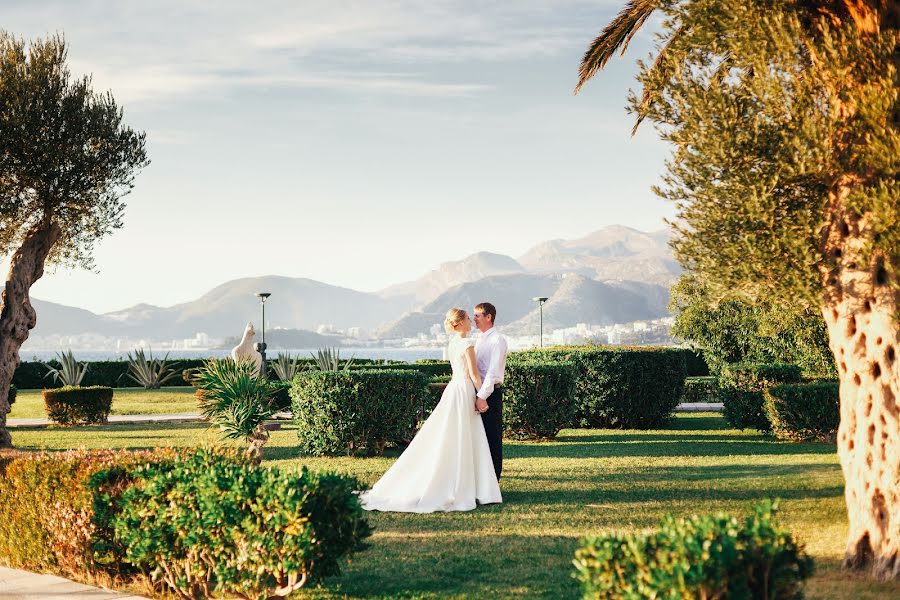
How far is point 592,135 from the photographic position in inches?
1022

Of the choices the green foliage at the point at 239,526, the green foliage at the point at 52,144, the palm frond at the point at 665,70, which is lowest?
the green foliage at the point at 239,526

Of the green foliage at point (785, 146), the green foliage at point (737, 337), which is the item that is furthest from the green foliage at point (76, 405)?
the green foliage at point (785, 146)

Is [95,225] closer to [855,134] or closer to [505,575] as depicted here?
[505,575]

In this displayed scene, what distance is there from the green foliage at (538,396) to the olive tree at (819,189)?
9.39 meters

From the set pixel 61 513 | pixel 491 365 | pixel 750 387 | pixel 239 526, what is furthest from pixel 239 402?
pixel 750 387

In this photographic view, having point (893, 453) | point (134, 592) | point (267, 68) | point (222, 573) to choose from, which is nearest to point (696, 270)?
point (893, 453)

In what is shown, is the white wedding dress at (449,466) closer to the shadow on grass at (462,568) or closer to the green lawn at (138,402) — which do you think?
the shadow on grass at (462,568)

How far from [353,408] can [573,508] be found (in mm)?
5198

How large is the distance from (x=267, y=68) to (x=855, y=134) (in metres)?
19.9

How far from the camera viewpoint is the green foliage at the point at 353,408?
13.8 meters

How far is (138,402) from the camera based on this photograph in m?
27.6

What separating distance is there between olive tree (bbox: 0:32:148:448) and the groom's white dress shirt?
10070mm

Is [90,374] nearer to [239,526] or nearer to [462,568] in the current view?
[462,568]

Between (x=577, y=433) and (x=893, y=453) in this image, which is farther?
(x=577, y=433)
